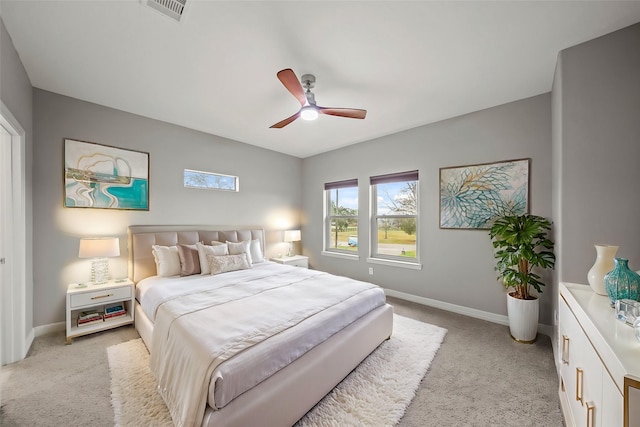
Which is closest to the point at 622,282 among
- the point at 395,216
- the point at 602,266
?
the point at 602,266

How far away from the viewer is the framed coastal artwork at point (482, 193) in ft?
9.34

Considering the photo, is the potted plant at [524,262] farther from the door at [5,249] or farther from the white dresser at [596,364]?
the door at [5,249]

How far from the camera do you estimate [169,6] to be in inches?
63.4

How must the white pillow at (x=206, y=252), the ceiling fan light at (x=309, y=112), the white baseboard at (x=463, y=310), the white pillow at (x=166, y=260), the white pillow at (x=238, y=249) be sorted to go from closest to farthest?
the ceiling fan light at (x=309, y=112) → the white baseboard at (x=463, y=310) → the white pillow at (x=166, y=260) → the white pillow at (x=206, y=252) → the white pillow at (x=238, y=249)

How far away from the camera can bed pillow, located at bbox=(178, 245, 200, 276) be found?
3047 millimetres

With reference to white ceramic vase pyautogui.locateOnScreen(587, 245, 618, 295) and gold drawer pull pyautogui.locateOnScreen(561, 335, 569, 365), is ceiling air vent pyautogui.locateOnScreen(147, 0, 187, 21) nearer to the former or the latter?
white ceramic vase pyautogui.locateOnScreen(587, 245, 618, 295)

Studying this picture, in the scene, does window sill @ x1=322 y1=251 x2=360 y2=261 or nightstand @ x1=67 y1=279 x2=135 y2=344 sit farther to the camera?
window sill @ x1=322 y1=251 x2=360 y2=261

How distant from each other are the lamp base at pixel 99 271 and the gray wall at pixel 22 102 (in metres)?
0.47

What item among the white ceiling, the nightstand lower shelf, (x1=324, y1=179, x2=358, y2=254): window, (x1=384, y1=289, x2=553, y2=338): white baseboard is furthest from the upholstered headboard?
(x1=384, y1=289, x2=553, y2=338): white baseboard

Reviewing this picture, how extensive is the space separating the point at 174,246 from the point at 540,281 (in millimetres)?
4401

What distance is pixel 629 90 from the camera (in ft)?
5.76

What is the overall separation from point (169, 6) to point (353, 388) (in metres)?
2.98

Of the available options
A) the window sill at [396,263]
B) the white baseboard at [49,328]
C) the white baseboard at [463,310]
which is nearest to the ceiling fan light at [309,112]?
the window sill at [396,263]

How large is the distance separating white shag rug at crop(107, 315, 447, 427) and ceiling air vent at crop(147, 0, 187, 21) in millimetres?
2668
